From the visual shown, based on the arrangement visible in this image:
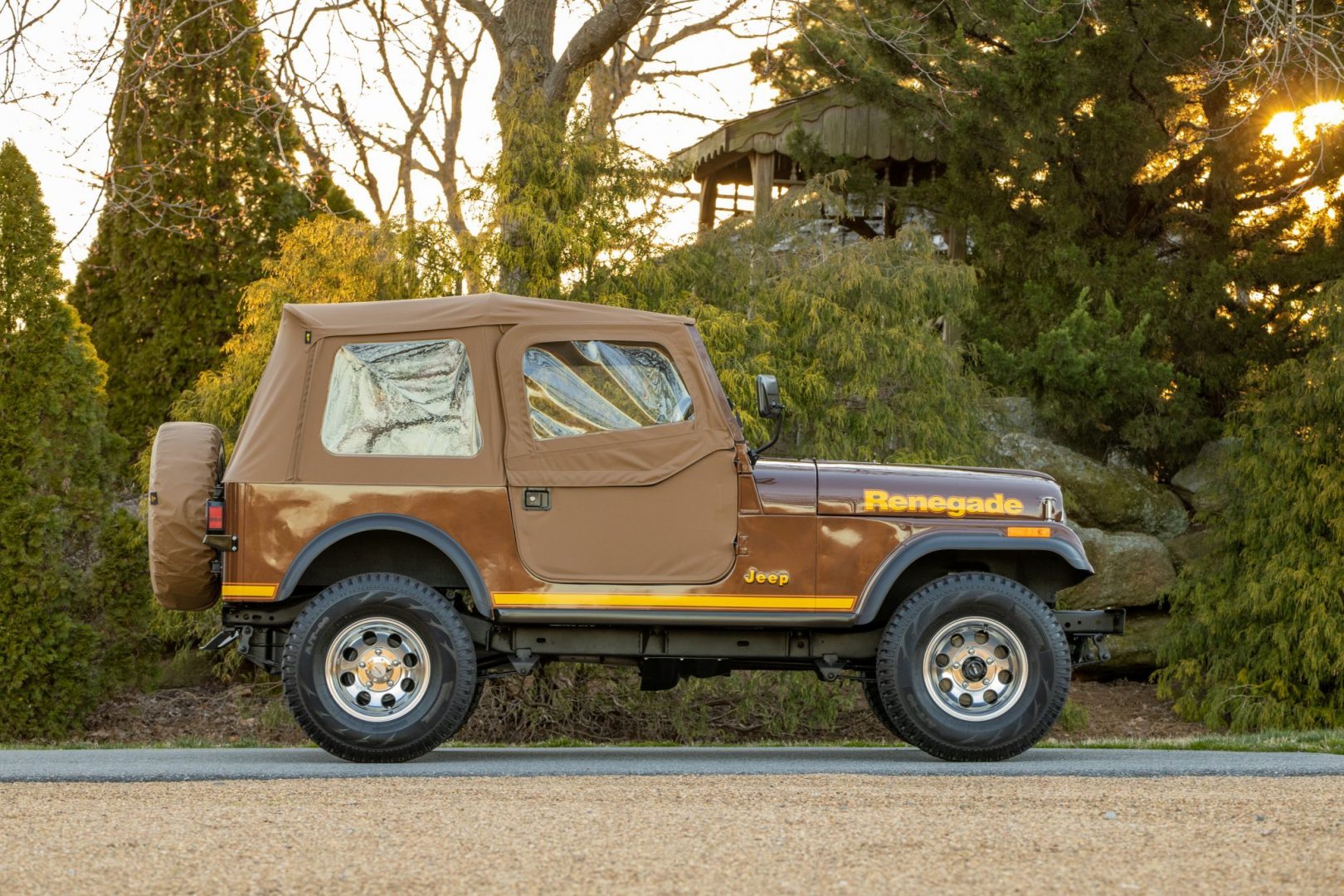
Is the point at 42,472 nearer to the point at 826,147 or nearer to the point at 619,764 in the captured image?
the point at 619,764

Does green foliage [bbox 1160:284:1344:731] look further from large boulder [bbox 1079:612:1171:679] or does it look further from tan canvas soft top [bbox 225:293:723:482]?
tan canvas soft top [bbox 225:293:723:482]

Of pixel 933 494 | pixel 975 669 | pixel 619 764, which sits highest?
pixel 933 494

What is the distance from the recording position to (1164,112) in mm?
16688

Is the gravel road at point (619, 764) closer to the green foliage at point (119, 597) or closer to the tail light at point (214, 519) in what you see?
the tail light at point (214, 519)

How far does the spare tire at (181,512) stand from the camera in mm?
7090

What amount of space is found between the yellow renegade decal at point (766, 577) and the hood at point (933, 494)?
36 cm

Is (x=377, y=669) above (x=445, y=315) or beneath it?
beneath

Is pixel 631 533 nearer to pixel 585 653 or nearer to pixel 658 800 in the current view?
pixel 585 653

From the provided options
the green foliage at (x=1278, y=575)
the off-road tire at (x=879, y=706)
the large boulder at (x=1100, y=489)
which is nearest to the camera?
the off-road tire at (x=879, y=706)

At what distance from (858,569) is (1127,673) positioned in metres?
10.8

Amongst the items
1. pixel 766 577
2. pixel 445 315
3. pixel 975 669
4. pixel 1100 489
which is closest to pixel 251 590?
pixel 445 315

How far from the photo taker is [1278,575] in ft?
48.0

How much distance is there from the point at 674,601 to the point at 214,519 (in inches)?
87.2

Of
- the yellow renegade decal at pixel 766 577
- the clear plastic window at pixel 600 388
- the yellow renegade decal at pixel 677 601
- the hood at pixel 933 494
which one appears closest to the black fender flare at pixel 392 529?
the yellow renegade decal at pixel 677 601
